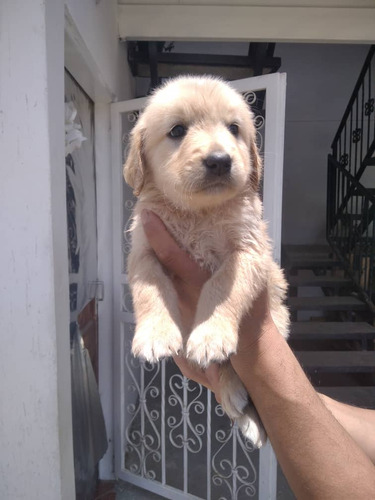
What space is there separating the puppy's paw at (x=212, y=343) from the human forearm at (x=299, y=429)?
0.17 meters

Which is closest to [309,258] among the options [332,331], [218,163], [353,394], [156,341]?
[332,331]

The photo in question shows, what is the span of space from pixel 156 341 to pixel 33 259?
88cm

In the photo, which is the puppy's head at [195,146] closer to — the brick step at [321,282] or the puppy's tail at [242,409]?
A: the puppy's tail at [242,409]

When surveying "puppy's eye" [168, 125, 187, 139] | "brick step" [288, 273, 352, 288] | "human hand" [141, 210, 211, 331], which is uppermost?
"puppy's eye" [168, 125, 187, 139]

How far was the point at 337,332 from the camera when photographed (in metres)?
4.75

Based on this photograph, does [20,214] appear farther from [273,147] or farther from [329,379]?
[329,379]

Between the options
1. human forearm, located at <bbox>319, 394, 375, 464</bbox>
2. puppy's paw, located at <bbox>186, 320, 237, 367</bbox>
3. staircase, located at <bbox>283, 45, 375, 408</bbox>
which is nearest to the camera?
puppy's paw, located at <bbox>186, 320, 237, 367</bbox>

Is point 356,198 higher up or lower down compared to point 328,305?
higher up

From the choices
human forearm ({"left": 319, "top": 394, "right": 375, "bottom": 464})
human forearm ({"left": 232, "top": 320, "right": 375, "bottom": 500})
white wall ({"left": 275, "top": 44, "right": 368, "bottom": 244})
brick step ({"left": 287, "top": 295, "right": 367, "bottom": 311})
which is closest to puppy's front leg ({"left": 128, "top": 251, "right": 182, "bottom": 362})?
human forearm ({"left": 232, "top": 320, "right": 375, "bottom": 500})

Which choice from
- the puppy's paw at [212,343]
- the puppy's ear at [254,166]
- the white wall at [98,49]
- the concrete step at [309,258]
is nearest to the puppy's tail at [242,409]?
the puppy's paw at [212,343]

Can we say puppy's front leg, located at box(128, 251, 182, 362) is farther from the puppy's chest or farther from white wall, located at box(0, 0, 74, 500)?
white wall, located at box(0, 0, 74, 500)

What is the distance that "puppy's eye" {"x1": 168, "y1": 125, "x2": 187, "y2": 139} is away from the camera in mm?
1606

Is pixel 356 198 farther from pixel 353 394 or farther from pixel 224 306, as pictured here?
→ pixel 224 306

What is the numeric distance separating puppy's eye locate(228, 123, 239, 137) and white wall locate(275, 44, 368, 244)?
17.9 feet
